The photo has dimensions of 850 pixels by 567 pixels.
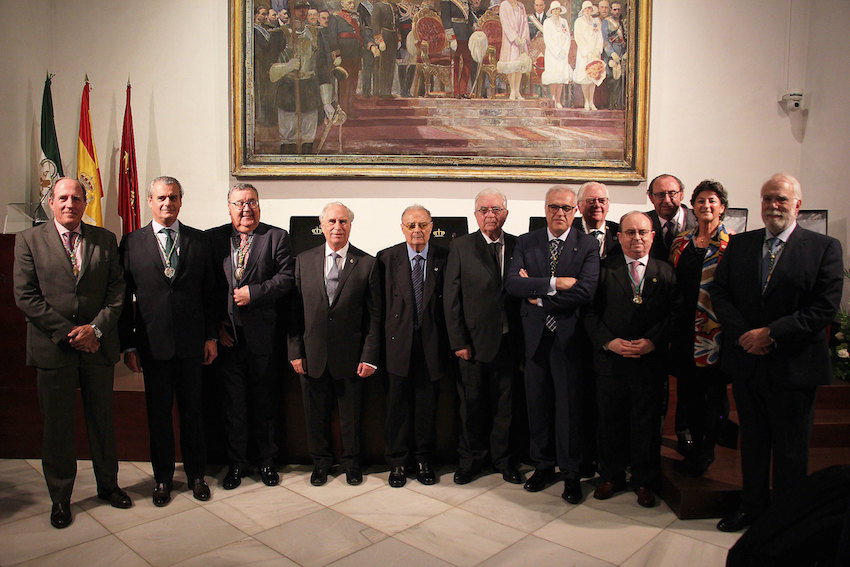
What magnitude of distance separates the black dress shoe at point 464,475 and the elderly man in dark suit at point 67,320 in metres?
1.86

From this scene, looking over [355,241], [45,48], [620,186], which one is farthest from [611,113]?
[45,48]

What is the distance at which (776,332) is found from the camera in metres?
2.70

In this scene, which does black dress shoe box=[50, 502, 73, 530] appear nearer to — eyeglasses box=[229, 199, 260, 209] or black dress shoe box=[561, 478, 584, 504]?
eyeglasses box=[229, 199, 260, 209]

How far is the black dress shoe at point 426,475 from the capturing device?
142 inches

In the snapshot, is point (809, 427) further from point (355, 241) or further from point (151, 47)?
point (151, 47)

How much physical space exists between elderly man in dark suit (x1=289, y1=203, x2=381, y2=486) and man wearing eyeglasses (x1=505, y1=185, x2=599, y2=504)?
88 cm

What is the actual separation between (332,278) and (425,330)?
25.2 inches

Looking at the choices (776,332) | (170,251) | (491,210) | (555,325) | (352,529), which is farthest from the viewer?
(491,210)

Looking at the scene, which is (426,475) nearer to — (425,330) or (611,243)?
(425,330)

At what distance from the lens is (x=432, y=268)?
3.61 m

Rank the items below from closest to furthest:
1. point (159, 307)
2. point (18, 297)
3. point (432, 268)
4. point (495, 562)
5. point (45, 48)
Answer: point (495, 562) → point (18, 297) → point (159, 307) → point (432, 268) → point (45, 48)

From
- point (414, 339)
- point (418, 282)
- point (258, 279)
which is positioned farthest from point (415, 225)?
point (258, 279)

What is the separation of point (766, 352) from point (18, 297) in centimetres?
366

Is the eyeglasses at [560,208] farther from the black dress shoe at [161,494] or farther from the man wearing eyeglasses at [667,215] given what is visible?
the black dress shoe at [161,494]
